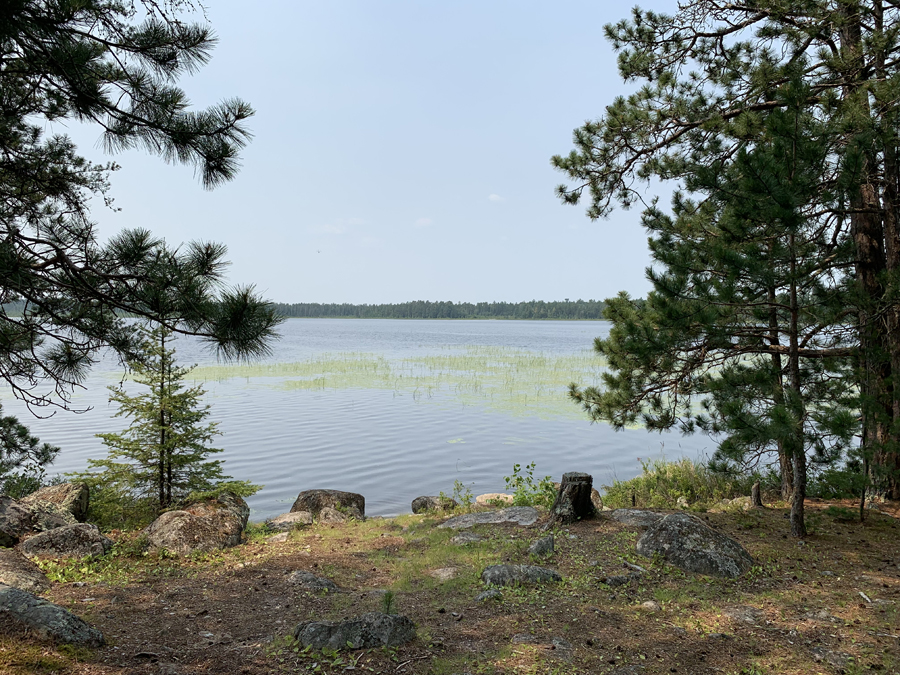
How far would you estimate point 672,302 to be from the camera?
20.0 ft

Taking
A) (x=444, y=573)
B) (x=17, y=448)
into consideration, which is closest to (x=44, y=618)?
(x=444, y=573)

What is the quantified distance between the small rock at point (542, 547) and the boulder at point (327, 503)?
375cm

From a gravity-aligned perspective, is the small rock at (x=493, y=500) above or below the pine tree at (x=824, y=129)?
below

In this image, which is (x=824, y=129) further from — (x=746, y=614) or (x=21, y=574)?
(x=21, y=574)

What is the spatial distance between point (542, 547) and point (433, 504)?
3808 mm

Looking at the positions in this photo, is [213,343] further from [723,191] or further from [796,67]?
[796,67]

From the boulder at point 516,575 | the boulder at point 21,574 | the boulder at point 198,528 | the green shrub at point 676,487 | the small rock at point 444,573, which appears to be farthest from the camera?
the green shrub at point 676,487

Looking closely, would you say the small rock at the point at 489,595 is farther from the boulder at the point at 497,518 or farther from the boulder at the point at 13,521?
the boulder at the point at 13,521

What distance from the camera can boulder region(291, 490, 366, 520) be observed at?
899 centimetres

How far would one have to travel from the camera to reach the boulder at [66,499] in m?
6.73

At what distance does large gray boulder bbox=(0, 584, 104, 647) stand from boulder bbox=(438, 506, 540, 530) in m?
4.47

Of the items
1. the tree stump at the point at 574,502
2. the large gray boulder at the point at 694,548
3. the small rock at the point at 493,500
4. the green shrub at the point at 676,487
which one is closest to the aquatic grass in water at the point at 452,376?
the green shrub at the point at 676,487

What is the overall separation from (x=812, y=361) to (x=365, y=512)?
7.20 metres

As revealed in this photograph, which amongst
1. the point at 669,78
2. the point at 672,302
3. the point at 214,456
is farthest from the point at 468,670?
the point at 214,456
